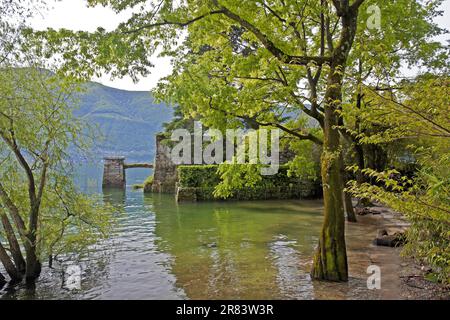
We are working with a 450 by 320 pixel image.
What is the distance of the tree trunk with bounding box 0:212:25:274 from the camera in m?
8.22

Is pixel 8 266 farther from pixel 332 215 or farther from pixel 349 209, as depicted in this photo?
pixel 349 209

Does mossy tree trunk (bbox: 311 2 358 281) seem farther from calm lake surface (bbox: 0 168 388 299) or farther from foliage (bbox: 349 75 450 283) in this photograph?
foliage (bbox: 349 75 450 283)

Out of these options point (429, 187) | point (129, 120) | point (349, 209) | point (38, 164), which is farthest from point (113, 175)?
point (129, 120)

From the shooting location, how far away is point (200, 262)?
32.6 feet

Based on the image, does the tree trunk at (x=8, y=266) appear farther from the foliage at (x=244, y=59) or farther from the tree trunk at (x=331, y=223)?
the tree trunk at (x=331, y=223)

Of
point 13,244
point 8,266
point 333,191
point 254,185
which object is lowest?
point 8,266

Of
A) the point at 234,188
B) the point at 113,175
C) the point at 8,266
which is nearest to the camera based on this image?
the point at 8,266

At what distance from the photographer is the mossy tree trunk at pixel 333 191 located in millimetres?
7848

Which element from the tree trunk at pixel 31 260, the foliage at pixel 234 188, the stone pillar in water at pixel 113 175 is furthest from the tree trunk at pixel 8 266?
the stone pillar in water at pixel 113 175

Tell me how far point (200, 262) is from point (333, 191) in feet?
12.3

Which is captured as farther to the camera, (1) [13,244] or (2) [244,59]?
(2) [244,59]

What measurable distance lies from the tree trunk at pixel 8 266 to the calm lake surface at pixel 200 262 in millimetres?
343

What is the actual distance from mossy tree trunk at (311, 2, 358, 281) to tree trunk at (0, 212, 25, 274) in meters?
5.98

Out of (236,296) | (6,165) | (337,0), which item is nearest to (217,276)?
(236,296)
